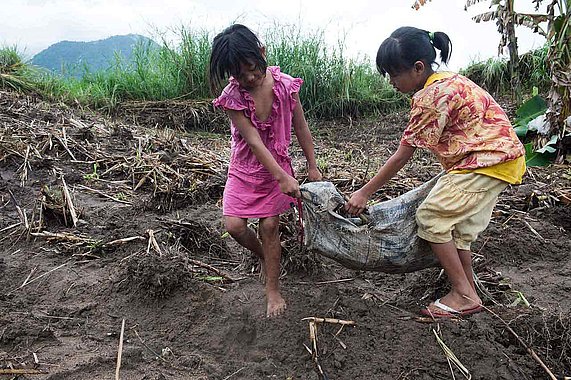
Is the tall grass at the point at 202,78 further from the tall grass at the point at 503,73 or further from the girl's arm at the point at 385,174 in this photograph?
the girl's arm at the point at 385,174

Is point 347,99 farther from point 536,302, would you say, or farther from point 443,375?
point 443,375

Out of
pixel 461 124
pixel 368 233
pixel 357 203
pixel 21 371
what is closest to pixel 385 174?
pixel 357 203

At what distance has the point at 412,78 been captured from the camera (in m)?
2.50

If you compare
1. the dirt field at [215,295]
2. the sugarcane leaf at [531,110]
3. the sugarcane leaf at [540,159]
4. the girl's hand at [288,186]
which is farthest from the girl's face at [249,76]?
the sugarcane leaf at [531,110]

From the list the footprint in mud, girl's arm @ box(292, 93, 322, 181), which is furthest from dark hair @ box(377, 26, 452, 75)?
the footprint in mud

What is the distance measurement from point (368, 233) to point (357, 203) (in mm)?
179

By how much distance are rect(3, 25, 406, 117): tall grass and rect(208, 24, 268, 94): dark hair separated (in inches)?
253

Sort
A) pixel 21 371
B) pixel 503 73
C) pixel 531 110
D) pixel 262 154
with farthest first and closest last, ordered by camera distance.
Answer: pixel 503 73, pixel 531 110, pixel 262 154, pixel 21 371

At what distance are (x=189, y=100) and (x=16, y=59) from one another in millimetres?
2897

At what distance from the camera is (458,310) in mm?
2539

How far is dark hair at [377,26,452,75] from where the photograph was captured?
2436mm

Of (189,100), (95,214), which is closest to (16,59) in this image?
(189,100)

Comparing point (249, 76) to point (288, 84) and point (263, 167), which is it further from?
point (263, 167)

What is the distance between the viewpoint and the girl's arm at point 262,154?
96.2 inches
